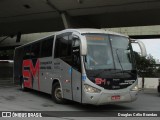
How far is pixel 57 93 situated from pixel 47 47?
8.42ft

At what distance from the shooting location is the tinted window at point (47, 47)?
1562 centimetres

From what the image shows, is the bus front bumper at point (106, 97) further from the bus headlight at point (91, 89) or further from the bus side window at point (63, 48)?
the bus side window at point (63, 48)

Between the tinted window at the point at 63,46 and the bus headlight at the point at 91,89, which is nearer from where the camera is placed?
the bus headlight at the point at 91,89

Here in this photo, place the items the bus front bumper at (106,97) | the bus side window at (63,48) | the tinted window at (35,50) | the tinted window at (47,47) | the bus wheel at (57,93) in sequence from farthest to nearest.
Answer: the tinted window at (35,50) < the tinted window at (47,47) < the bus wheel at (57,93) < the bus side window at (63,48) < the bus front bumper at (106,97)

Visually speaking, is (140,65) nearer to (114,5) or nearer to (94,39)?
(114,5)

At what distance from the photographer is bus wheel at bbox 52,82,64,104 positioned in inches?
565

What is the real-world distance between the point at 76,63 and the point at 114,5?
17.0m

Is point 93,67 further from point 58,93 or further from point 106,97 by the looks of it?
point 58,93

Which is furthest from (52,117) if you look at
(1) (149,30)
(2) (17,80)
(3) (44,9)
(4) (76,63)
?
(1) (149,30)

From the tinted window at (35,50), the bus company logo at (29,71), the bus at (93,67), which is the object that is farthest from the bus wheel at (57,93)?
the tinted window at (35,50)

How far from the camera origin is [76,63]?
12.6m

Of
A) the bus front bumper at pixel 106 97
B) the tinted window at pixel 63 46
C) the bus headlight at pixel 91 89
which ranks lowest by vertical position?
the bus front bumper at pixel 106 97

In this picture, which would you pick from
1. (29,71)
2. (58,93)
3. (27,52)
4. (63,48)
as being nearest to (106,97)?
(63,48)

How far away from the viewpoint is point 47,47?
1611 centimetres
